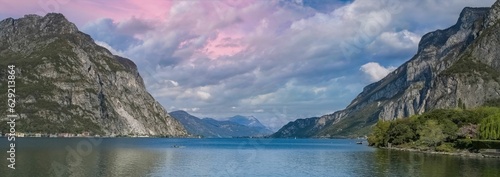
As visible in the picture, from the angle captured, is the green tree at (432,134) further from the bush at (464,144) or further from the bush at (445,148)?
the bush at (464,144)

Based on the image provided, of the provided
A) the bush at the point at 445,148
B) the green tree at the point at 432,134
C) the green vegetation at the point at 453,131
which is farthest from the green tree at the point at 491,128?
the green tree at the point at 432,134

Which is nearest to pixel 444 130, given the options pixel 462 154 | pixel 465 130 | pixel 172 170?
pixel 465 130

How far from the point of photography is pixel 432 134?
575 ft

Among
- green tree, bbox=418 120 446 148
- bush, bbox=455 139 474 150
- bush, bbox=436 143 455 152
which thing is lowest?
bush, bbox=436 143 455 152

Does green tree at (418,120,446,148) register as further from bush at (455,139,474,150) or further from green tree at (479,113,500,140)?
green tree at (479,113,500,140)

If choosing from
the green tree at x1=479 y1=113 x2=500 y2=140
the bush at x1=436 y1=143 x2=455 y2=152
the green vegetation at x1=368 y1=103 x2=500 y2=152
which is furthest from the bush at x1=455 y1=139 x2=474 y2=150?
the green tree at x1=479 y1=113 x2=500 y2=140

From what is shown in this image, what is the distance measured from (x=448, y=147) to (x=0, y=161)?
13053 centimetres

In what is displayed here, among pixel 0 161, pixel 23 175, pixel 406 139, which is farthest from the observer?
pixel 406 139

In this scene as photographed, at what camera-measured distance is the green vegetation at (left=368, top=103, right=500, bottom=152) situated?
15150 centimetres

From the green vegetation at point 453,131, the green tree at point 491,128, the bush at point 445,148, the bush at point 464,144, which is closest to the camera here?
the green tree at point 491,128

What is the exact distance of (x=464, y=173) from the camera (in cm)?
8738

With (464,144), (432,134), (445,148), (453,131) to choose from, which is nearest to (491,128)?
(464,144)

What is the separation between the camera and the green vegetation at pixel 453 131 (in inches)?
5965

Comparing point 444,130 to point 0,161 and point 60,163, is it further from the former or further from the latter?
point 0,161
